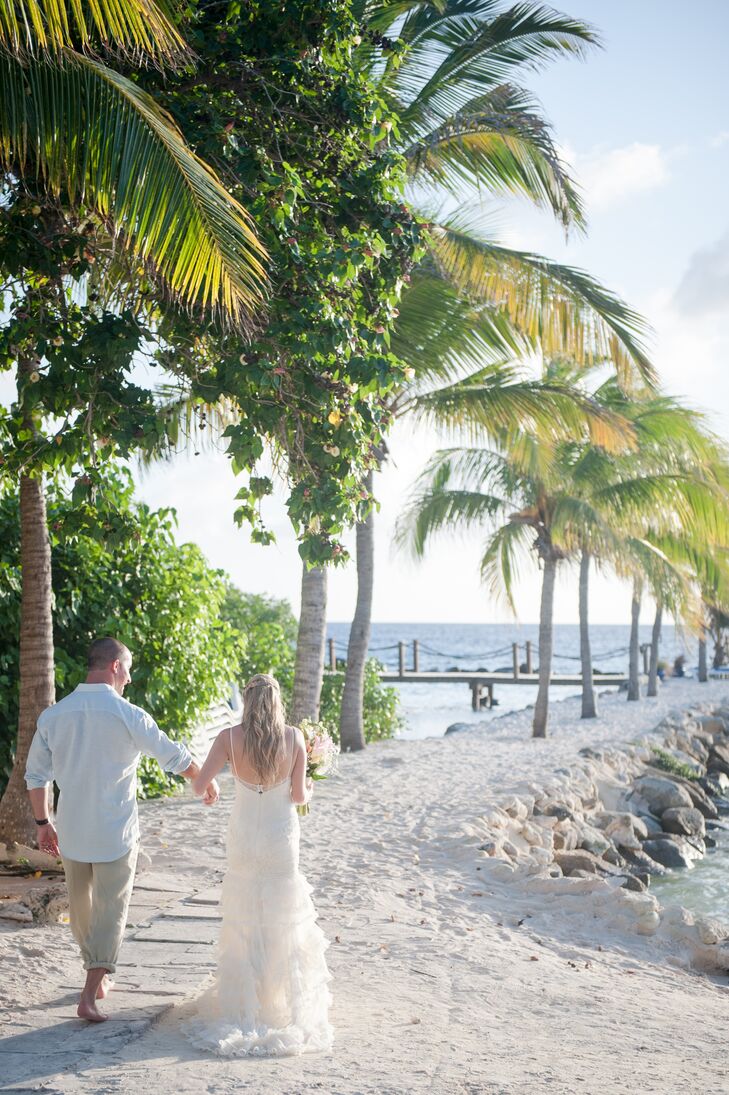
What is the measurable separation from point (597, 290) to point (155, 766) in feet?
22.6

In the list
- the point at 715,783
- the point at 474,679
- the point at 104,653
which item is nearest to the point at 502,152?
the point at 104,653

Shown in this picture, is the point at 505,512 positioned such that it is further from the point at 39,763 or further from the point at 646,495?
the point at 39,763

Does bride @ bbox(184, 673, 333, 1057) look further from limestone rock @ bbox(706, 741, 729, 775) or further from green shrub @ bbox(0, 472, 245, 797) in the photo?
limestone rock @ bbox(706, 741, 729, 775)

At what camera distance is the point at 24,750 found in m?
7.65

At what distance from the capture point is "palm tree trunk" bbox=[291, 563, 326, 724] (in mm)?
11359

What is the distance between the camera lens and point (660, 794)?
1505 cm

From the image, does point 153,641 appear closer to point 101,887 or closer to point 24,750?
point 24,750

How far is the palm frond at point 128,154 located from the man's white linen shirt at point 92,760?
7.33 feet

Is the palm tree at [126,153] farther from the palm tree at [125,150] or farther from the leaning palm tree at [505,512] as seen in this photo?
the leaning palm tree at [505,512]

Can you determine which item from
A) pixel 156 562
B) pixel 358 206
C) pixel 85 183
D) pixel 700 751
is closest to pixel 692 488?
pixel 700 751

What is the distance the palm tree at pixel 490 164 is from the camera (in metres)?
11.6

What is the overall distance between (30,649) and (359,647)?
27.5 ft

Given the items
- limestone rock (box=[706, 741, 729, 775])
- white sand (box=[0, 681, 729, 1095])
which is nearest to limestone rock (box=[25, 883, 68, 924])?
white sand (box=[0, 681, 729, 1095])

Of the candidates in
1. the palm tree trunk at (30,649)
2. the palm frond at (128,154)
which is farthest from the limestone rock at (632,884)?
the palm frond at (128,154)
